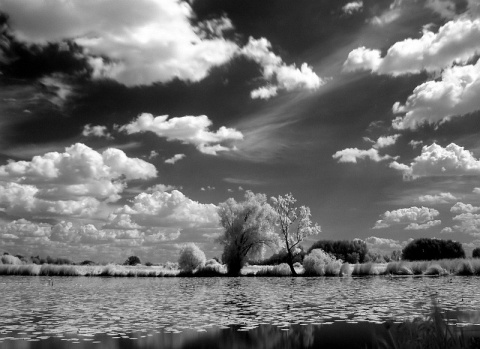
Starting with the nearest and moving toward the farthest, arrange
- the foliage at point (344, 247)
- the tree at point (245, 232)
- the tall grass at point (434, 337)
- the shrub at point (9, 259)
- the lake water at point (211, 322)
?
the tall grass at point (434, 337), the lake water at point (211, 322), the tree at point (245, 232), the shrub at point (9, 259), the foliage at point (344, 247)

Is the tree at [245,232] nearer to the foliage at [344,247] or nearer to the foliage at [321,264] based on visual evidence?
the foliage at [321,264]

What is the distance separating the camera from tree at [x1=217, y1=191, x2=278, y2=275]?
6194 centimetres

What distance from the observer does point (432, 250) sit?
100938 millimetres

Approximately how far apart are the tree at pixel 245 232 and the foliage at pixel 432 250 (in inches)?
2133

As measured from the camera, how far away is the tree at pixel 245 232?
203ft

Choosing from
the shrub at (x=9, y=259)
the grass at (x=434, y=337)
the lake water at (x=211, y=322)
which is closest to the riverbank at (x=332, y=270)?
the shrub at (x=9, y=259)

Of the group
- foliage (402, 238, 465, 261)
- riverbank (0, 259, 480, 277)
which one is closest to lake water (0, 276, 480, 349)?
riverbank (0, 259, 480, 277)

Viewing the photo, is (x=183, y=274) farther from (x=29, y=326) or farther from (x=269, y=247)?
(x=29, y=326)

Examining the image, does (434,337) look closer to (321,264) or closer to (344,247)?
(321,264)

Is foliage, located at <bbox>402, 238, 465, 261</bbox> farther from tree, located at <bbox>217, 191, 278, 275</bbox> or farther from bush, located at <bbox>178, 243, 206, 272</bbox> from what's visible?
bush, located at <bbox>178, 243, 206, 272</bbox>

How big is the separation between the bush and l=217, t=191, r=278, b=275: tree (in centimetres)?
329

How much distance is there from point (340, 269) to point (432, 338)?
48.3 m

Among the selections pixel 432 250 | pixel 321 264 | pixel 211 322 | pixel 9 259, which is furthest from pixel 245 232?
pixel 432 250

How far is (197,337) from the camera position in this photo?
13508 millimetres
